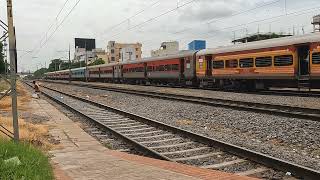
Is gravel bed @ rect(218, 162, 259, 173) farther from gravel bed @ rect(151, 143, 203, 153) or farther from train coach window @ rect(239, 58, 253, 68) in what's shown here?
train coach window @ rect(239, 58, 253, 68)

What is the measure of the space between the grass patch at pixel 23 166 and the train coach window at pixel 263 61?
19.4m

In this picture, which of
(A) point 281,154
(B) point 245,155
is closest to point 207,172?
(B) point 245,155

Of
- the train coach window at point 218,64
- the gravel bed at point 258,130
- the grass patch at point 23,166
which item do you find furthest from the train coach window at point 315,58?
the grass patch at point 23,166

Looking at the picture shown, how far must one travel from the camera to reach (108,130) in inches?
532

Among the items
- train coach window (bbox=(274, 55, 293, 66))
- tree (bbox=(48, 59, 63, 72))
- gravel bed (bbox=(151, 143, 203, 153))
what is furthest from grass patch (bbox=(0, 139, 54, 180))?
tree (bbox=(48, 59, 63, 72))

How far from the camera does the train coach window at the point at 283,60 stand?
23062mm

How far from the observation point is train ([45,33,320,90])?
2227 centimetres

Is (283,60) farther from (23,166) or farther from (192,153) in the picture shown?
(23,166)

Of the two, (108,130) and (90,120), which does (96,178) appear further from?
(90,120)

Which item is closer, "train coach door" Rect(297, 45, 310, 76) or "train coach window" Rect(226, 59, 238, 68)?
"train coach door" Rect(297, 45, 310, 76)

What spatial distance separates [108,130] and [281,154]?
19.9 feet

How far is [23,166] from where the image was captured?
19.2 feet

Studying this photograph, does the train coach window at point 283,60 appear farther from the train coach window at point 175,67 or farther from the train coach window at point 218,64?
the train coach window at point 175,67

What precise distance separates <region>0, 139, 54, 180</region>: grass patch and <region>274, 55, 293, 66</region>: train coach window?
1822cm
